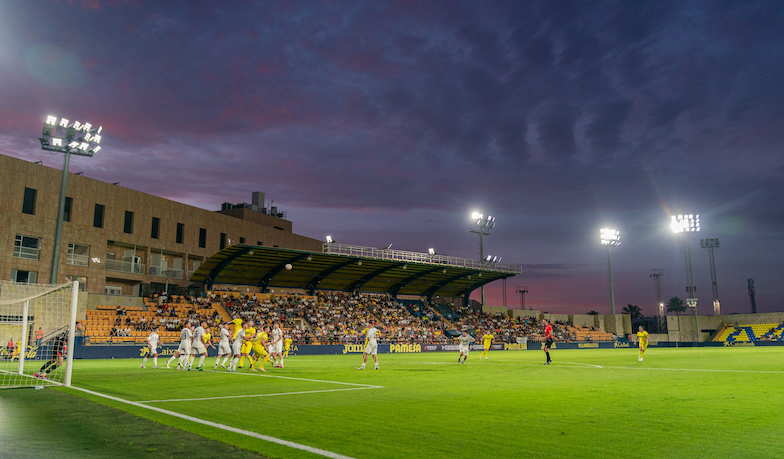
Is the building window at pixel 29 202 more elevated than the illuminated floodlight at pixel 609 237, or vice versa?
the illuminated floodlight at pixel 609 237

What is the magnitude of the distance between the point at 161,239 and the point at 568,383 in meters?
48.1

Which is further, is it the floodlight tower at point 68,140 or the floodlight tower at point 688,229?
the floodlight tower at point 688,229

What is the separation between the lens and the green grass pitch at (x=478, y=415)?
6508 millimetres

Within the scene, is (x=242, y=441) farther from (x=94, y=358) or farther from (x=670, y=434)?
(x=94, y=358)

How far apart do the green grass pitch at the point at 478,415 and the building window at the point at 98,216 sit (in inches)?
1486

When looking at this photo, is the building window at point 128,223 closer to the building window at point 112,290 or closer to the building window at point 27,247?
the building window at point 112,290

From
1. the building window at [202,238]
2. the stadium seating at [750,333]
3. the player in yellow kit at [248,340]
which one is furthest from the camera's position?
the stadium seating at [750,333]

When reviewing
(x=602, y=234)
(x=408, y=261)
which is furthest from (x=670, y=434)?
(x=602, y=234)

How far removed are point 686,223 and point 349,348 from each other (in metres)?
48.6

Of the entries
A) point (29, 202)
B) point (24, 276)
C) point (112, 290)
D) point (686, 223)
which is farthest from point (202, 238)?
point (686, 223)

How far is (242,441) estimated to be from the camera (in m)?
6.82

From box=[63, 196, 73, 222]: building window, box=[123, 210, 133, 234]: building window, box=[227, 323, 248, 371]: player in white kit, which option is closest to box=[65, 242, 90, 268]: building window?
box=[63, 196, 73, 222]: building window

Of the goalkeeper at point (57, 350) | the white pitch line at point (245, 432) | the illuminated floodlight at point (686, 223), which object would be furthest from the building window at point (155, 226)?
the illuminated floodlight at point (686, 223)

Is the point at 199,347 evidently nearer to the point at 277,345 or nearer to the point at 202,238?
the point at 277,345
